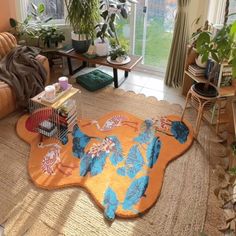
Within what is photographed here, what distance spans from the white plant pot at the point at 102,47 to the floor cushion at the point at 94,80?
0.24 metres

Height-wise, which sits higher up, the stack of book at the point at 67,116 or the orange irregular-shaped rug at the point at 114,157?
the stack of book at the point at 67,116

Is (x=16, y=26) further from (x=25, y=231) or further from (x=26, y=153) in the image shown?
(x=25, y=231)

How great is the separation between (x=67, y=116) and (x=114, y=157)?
0.54 meters

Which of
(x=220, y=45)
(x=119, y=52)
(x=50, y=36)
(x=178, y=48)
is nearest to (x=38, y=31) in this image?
(x=50, y=36)

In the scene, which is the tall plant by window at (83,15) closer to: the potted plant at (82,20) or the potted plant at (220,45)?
the potted plant at (82,20)

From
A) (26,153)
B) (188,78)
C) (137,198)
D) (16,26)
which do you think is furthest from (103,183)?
(16,26)

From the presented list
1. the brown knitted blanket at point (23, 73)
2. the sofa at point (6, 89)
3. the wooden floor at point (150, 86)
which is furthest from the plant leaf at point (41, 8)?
the wooden floor at point (150, 86)

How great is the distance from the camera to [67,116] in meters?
2.46

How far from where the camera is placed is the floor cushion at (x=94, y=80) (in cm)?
324

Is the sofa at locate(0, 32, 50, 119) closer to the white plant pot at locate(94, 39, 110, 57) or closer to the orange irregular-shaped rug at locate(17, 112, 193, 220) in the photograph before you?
the orange irregular-shaped rug at locate(17, 112, 193, 220)

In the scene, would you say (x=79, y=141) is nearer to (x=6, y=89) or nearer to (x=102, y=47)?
(x=6, y=89)

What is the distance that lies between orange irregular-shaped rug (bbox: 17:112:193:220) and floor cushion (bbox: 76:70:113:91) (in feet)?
1.82

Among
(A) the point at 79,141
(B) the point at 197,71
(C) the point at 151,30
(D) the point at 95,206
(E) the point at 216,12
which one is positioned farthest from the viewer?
(C) the point at 151,30

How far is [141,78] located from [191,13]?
93cm
